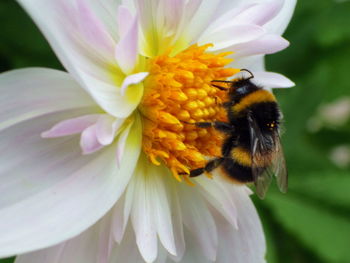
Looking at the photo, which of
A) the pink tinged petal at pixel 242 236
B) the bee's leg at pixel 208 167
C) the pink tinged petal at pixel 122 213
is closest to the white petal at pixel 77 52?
the pink tinged petal at pixel 122 213

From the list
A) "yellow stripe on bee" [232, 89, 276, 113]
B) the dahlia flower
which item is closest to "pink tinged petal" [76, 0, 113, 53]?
the dahlia flower

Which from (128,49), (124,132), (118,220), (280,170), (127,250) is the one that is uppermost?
(128,49)

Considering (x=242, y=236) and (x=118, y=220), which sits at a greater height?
(x=118, y=220)

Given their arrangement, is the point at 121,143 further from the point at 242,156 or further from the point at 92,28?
the point at 242,156

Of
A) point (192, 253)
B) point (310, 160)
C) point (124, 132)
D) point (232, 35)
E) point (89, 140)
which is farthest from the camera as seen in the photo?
point (310, 160)

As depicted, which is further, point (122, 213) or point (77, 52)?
point (122, 213)

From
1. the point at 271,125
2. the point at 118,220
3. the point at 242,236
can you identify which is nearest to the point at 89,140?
the point at 118,220

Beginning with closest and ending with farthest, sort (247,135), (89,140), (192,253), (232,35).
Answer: (89,140) → (232,35) → (247,135) → (192,253)
